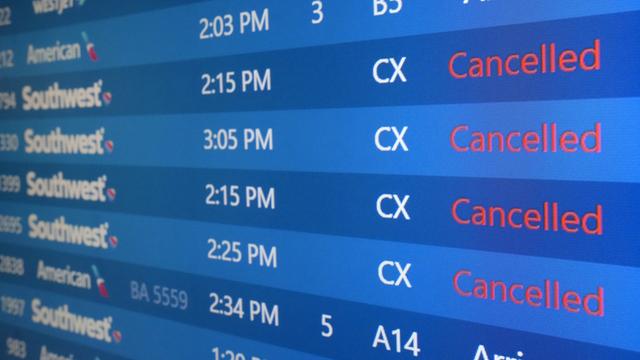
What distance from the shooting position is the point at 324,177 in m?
1.30

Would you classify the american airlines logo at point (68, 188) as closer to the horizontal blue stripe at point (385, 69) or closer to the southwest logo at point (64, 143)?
the southwest logo at point (64, 143)

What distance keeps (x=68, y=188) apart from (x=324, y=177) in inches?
30.9

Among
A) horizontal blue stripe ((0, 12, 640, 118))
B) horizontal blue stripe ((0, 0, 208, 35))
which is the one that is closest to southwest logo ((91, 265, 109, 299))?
horizontal blue stripe ((0, 12, 640, 118))

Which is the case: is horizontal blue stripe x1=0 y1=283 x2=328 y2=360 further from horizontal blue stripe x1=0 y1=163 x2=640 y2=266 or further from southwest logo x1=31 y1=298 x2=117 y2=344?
horizontal blue stripe x1=0 y1=163 x2=640 y2=266

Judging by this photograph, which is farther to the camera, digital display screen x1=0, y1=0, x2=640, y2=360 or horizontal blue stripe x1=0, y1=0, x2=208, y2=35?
horizontal blue stripe x1=0, y1=0, x2=208, y2=35

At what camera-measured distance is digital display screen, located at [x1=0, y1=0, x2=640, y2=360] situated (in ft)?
3.33

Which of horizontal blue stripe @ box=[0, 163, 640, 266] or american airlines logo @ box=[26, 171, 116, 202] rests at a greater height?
american airlines logo @ box=[26, 171, 116, 202]

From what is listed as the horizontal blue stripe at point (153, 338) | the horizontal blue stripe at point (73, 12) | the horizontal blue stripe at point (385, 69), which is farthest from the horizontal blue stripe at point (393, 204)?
the horizontal blue stripe at point (73, 12)

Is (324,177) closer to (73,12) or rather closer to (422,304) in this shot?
(422,304)

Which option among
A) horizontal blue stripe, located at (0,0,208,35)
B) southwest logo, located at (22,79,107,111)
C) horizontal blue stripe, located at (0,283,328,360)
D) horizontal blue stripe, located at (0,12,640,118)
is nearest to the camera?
horizontal blue stripe, located at (0,12,640,118)

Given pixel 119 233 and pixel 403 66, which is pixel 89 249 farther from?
pixel 403 66

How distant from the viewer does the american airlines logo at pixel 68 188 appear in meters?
1.71

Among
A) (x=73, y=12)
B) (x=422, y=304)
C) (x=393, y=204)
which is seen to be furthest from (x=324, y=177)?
(x=73, y=12)

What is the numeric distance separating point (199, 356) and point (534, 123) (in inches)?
33.9
